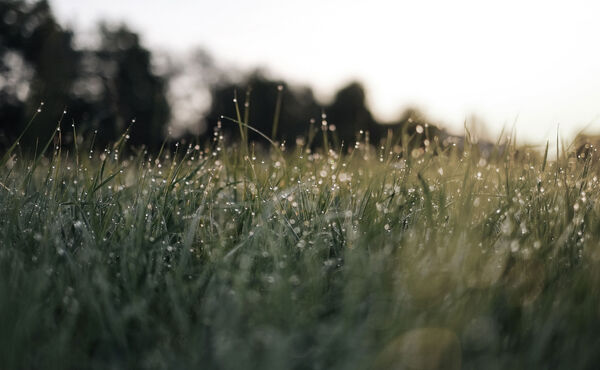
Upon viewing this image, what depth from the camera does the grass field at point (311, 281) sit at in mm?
1211

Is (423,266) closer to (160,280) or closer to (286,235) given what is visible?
(286,235)

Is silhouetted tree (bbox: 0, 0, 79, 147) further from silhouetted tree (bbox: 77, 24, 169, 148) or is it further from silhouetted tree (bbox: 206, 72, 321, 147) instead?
silhouetted tree (bbox: 206, 72, 321, 147)

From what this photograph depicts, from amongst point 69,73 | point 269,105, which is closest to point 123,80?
point 69,73

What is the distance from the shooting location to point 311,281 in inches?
58.2

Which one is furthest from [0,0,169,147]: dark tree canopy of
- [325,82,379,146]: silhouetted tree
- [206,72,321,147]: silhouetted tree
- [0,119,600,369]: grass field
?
[0,119,600,369]: grass field

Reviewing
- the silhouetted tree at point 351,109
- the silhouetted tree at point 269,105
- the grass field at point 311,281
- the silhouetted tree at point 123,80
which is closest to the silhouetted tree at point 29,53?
the silhouetted tree at point 123,80

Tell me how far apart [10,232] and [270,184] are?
1164mm

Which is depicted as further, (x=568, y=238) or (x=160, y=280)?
(x=568, y=238)

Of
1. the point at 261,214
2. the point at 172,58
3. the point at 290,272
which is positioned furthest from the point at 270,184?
the point at 172,58

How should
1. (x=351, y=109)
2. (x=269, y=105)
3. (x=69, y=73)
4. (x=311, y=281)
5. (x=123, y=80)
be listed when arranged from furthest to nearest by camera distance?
(x=269, y=105), (x=351, y=109), (x=123, y=80), (x=69, y=73), (x=311, y=281)

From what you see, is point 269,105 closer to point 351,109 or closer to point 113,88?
point 351,109

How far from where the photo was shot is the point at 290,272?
1616 millimetres

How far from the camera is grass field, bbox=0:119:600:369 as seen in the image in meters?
1.21

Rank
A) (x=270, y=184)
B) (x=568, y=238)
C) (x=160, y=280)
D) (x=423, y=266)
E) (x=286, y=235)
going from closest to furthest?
(x=423, y=266)
(x=160, y=280)
(x=568, y=238)
(x=286, y=235)
(x=270, y=184)
